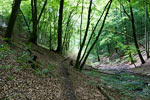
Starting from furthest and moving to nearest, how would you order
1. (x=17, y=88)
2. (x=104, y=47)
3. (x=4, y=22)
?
(x=104, y=47)
(x=4, y=22)
(x=17, y=88)

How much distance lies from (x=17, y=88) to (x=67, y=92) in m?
2.54

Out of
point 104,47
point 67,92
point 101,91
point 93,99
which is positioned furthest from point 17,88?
point 104,47

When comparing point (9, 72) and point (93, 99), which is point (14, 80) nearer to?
point (9, 72)

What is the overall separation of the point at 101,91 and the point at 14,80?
5.22 meters

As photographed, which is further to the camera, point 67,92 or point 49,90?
point 67,92

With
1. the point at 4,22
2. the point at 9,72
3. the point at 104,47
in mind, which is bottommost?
the point at 104,47

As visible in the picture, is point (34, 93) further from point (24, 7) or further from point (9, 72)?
point (24, 7)

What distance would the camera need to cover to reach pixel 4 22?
13.9 m

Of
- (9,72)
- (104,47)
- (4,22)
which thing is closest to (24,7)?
(4,22)

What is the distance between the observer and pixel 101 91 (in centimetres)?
760

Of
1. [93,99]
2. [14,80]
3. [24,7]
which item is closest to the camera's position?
[14,80]

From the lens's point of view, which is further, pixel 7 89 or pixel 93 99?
pixel 93 99

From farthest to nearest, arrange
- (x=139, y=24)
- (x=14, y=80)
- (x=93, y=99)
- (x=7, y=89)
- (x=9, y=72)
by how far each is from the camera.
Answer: (x=139, y=24), (x=93, y=99), (x=9, y=72), (x=14, y=80), (x=7, y=89)

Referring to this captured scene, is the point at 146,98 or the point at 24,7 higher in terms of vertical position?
the point at 24,7
